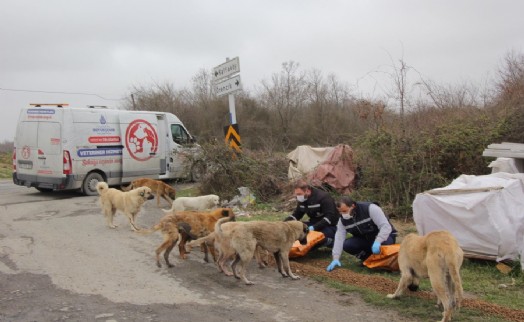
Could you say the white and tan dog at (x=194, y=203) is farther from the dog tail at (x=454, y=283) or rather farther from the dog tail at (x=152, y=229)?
the dog tail at (x=454, y=283)

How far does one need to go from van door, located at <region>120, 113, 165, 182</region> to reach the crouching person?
10.5m

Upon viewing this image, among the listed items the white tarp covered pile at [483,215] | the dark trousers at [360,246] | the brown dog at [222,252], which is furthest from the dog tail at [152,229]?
the white tarp covered pile at [483,215]

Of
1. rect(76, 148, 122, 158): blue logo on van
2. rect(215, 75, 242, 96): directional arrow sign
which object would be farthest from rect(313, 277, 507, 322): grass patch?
rect(76, 148, 122, 158): blue logo on van

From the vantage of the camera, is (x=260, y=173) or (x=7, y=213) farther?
(x=260, y=173)

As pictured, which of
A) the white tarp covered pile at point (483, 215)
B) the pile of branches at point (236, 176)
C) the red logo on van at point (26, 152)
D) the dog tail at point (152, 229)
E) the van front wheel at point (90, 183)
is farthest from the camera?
the van front wheel at point (90, 183)

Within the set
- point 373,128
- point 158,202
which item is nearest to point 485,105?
point 373,128

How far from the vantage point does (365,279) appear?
6703 millimetres

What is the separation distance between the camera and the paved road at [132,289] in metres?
5.47

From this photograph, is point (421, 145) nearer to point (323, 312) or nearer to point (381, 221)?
point (381, 221)

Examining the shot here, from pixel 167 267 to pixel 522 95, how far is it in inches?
447

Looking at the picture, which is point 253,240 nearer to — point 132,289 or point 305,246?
point 305,246

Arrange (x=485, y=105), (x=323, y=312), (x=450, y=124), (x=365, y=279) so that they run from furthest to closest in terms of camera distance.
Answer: (x=485, y=105) < (x=450, y=124) < (x=365, y=279) < (x=323, y=312)

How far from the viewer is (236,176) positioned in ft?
Result: 45.9

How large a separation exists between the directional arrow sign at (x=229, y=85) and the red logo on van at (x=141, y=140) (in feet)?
11.0
